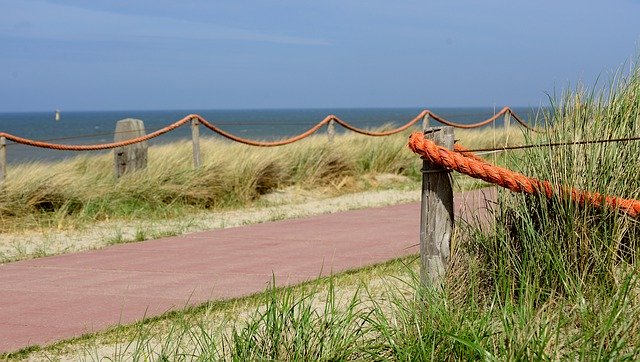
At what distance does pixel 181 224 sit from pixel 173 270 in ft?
9.34

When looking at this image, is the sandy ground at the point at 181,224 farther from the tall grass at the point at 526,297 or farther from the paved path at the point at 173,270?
the tall grass at the point at 526,297

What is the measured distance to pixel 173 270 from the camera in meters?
7.84

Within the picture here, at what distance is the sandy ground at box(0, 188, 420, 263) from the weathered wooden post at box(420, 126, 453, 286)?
14.9 ft

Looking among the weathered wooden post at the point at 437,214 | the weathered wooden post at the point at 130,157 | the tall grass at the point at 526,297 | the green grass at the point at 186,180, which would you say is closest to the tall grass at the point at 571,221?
the tall grass at the point at 526,297

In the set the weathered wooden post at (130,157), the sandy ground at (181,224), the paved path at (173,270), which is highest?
the weathered wooden post at (130,157)

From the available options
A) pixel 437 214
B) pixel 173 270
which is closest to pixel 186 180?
pixel 173 270

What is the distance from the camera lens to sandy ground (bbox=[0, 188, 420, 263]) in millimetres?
9359

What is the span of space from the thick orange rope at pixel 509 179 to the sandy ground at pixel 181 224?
4.75 metres

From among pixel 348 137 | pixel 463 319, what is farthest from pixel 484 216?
pixel 348 137

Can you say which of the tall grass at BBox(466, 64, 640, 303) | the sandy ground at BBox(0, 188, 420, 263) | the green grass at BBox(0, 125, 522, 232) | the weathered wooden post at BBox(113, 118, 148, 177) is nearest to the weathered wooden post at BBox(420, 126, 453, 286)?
the tall grass at BBox(466, 64, 640, 303)

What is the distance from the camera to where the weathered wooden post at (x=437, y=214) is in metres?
5.47

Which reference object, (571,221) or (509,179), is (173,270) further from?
(571,221)

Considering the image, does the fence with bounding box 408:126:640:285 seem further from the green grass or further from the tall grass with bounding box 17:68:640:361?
the green grass

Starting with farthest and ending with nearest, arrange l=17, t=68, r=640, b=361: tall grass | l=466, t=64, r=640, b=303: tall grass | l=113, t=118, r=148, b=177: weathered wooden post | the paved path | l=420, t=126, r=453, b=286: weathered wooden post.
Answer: l=113, t=118, r=148, b=177: weathered wooden post < the paved path < l=420, t=126, r=453, b=286: weathered wooden post < l=466, t=64, r=640, b=303: tall grass < l=17, t=68, r=640, b=361: tall grass
